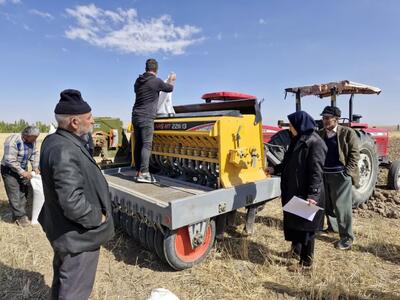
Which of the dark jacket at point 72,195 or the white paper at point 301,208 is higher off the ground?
the dark jacket at point 72,195

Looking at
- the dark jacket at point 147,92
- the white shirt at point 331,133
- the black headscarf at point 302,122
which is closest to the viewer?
the black headscarf at point 302,122

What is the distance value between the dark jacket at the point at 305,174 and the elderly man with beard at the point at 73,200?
2016mm

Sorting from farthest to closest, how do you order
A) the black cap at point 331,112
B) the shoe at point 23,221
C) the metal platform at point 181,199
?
the shoe at point 23,221, the black cap at point 331,112, the metal platform at point 181,199

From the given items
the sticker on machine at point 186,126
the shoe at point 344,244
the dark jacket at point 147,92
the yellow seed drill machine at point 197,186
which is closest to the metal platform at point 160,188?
the yellow seed drill machine at point 197,186

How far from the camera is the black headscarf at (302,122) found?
3393 millimetres

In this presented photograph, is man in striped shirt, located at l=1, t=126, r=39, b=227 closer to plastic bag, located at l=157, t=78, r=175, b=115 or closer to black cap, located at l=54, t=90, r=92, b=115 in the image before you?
plastic bag, located at l=157, t=78, r=175, b=115

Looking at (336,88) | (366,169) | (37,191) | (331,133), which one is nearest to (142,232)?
(37,191)

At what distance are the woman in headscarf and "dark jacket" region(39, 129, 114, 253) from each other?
2.03 meters

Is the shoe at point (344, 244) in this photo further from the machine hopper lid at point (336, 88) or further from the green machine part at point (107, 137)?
the green machine part at point (107, 137)

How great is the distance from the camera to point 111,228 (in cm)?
230

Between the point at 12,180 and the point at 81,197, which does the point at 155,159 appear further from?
the point at 81,197

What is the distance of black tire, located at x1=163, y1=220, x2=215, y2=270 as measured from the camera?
3.32m

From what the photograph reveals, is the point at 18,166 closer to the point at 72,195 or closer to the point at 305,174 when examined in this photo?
the point at 72,195

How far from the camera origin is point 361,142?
211 inches
